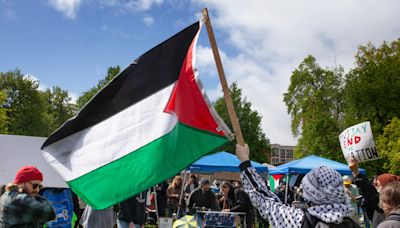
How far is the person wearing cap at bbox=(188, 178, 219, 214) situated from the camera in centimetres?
1170

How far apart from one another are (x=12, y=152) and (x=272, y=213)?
7.14 meters

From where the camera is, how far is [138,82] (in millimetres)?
4582

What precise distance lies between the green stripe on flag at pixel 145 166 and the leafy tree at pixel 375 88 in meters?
37.6

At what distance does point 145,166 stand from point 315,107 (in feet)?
148

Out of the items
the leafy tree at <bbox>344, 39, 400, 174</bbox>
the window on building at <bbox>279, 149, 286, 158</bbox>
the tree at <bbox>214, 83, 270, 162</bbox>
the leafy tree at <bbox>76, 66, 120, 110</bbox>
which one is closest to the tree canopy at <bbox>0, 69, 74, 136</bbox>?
the leafy tree at <bbox>76, 66, 120, 110</bbox>

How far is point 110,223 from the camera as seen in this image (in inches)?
325

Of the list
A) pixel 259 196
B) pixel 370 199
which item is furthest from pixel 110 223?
pixel 259 196

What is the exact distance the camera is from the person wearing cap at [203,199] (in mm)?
11703

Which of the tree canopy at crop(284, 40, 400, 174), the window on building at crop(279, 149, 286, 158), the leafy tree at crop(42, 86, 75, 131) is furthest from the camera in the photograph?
the window on building at crop(279, 149, 286, 158)

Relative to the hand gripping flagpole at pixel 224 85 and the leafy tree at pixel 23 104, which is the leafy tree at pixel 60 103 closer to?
the leafy tree at pixel 23 104

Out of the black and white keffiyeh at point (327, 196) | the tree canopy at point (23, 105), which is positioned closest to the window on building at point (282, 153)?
the tree canopy at point (23, 105)

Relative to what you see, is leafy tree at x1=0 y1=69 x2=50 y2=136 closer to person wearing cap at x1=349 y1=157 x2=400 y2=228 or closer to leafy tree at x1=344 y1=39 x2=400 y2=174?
leafy tree at x1=344 y1=39 x2=400 y2=174

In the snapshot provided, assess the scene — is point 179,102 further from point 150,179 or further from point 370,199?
point 370,199

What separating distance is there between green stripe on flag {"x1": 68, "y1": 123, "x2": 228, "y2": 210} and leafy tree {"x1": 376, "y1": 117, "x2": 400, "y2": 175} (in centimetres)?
3377
